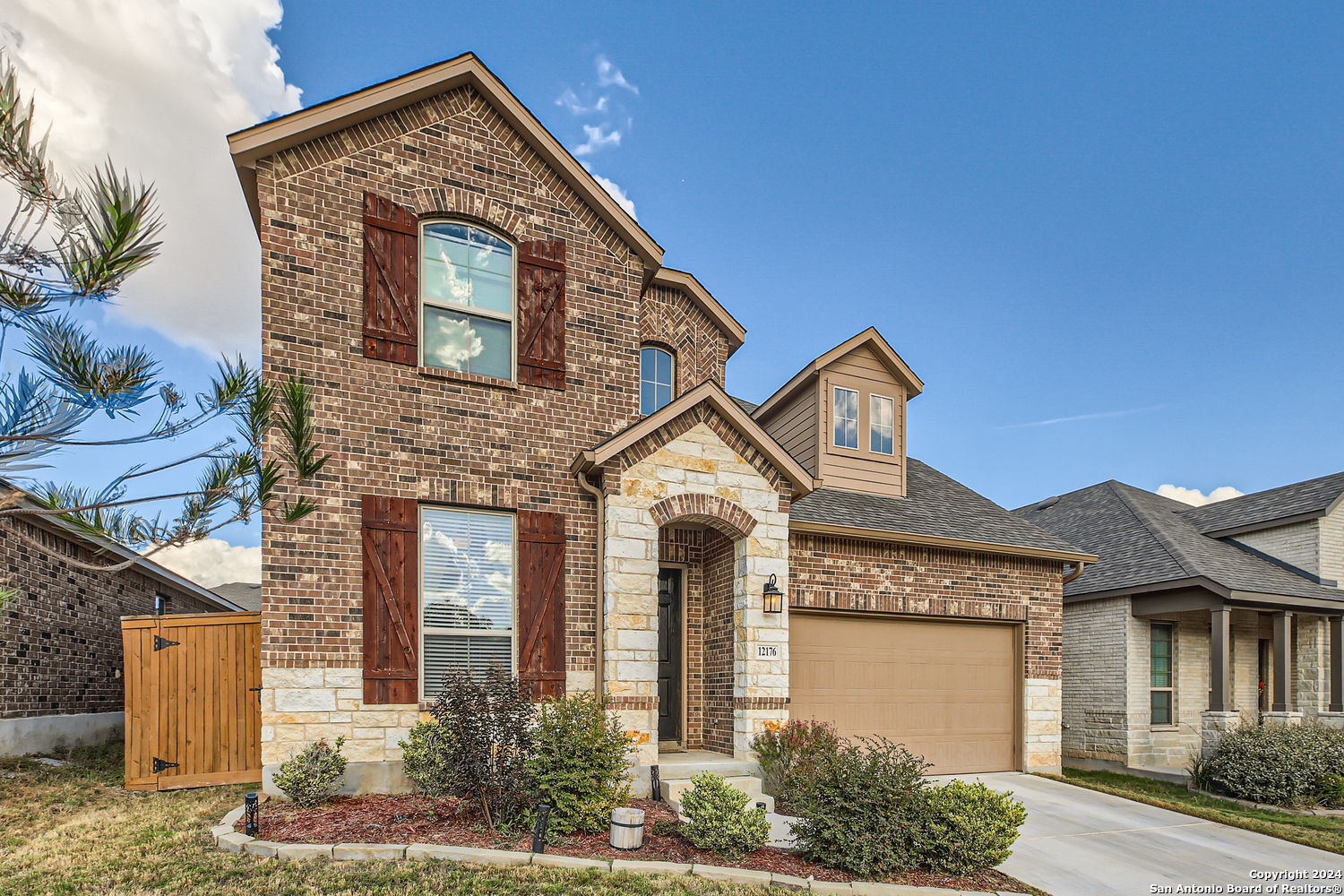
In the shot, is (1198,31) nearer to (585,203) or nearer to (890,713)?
(585,203)

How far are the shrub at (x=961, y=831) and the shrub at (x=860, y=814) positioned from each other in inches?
4.8

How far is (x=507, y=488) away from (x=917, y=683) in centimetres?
697

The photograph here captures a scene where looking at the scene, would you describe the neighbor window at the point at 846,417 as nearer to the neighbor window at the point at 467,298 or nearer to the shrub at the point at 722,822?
the neighbor window at the point at 467,298

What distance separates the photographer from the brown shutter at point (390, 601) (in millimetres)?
8352

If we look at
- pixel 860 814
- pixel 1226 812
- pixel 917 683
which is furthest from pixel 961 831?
pixel 1226 812

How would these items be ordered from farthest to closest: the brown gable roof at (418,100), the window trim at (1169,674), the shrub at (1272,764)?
the window trim at (1169,674) → the shrub at (1272,764) → the brown gable roof at (418,100)

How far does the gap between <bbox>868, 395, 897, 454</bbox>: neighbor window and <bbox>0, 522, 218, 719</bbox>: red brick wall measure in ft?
37.2

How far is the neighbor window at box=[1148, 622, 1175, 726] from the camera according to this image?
1455cm

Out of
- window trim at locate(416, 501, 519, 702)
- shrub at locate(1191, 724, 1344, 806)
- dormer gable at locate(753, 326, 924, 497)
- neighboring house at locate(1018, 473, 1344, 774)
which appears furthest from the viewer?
neighboring house at locate(1018, 473, 1344, 774)

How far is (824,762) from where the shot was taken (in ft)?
23.6

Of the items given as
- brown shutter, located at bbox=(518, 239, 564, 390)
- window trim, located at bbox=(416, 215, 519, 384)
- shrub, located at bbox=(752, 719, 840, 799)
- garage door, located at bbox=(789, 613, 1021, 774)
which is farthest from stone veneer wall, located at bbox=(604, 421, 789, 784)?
window trim, located at bbox=(416, 215, 519, 384)

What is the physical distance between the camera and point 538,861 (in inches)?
245

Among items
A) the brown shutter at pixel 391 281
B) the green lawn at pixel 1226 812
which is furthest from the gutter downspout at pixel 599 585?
the green lawn at pixel 1226 812

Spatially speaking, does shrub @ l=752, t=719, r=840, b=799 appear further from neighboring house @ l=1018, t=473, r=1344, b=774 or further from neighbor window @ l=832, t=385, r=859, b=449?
neighboring house @ l=1018, t=473, r=1344, b=774
